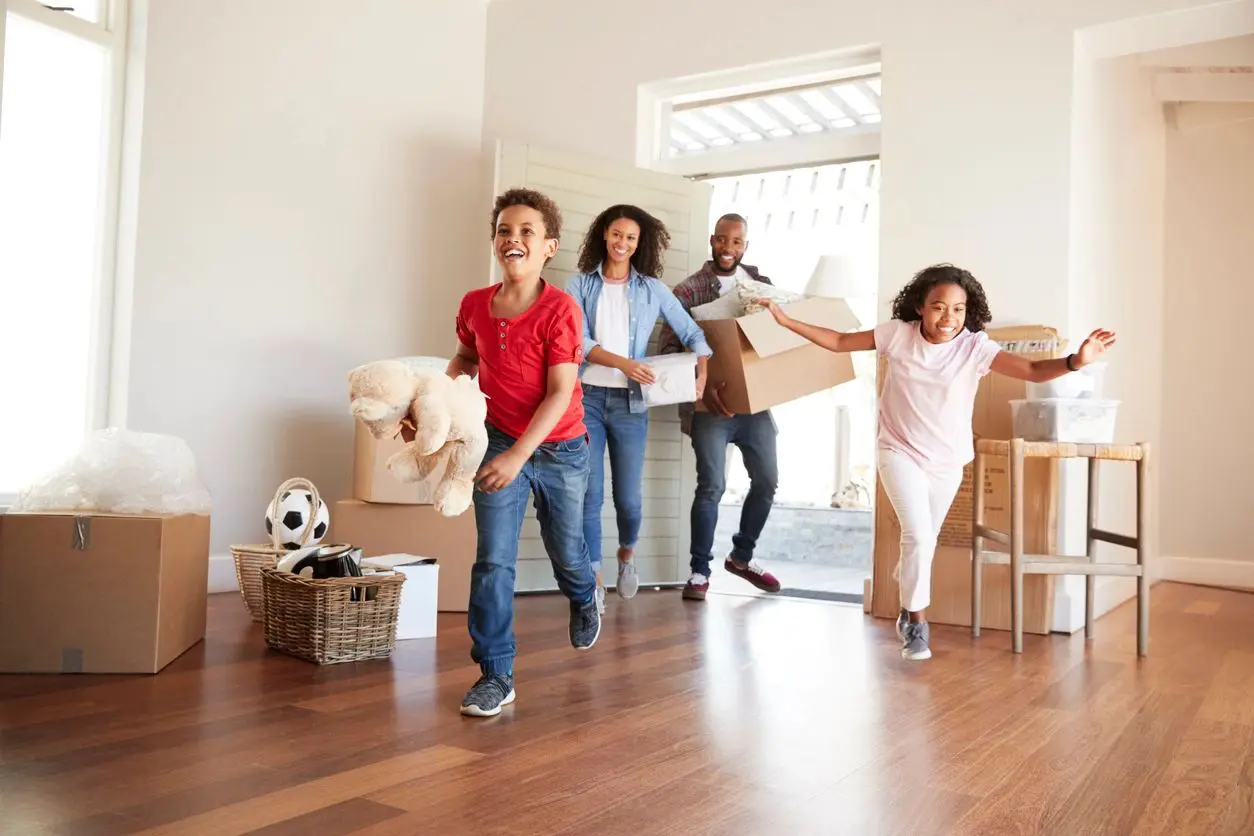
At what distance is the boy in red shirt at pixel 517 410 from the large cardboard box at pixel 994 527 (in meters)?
1.66

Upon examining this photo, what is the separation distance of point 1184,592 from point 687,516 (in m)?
2.30

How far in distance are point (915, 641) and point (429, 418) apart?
1.67 m

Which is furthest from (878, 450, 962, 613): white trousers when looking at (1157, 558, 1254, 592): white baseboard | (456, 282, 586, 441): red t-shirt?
(1157, 558, 1254, 592): white baseboard

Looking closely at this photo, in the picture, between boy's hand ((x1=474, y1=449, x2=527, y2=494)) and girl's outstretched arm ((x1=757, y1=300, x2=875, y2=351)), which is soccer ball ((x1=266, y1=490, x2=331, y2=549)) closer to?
boy's hand ((x1=474, y1=449, x2=527, y2=494))

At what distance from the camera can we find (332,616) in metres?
2.64

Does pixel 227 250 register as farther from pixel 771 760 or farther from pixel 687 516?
pixel 771 760

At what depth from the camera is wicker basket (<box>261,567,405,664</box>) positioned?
8.63 ft

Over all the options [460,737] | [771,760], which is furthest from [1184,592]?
[460,737]

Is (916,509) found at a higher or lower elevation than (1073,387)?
lower

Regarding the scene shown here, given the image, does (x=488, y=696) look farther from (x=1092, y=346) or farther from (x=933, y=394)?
(x=1092, y=346)

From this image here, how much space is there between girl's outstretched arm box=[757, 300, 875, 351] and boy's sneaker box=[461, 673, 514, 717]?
1478mm

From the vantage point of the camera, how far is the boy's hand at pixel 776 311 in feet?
10.8

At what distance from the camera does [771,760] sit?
6.25ft

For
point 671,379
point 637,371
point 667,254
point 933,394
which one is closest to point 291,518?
point 637,371
